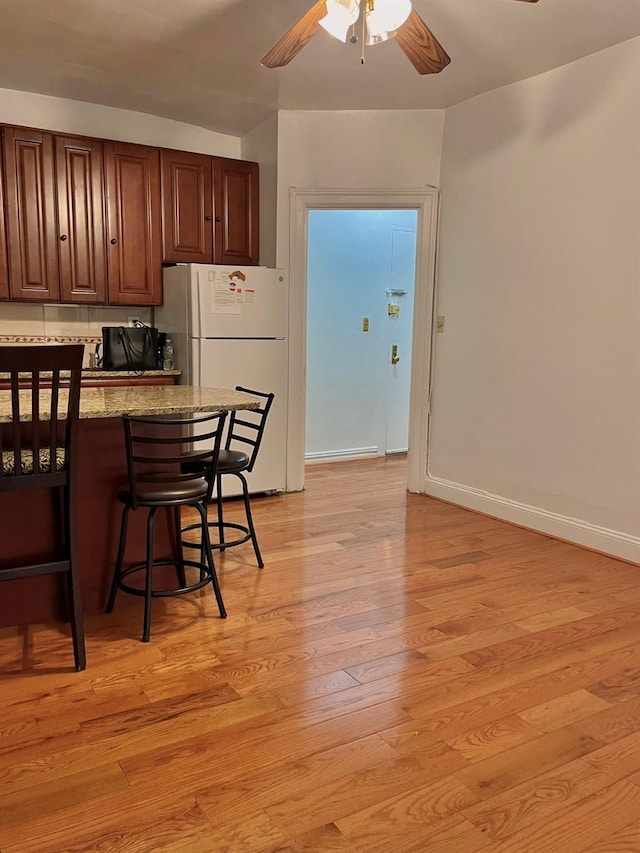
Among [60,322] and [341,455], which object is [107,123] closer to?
[60,322]

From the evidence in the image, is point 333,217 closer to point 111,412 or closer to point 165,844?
point 111,412

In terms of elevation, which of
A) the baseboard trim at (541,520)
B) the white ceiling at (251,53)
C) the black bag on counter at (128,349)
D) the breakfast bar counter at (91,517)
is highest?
the white ceiling at (251,53)

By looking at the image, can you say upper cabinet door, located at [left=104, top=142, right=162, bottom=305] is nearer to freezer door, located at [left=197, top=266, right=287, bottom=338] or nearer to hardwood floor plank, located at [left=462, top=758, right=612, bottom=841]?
freezer door, located at [left=197, top=266, right=287, bottom=338]

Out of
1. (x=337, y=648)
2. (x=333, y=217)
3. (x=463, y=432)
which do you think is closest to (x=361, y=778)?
(x=337, y=648)

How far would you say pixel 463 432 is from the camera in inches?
164

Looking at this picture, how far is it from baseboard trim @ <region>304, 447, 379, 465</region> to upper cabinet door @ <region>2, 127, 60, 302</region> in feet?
8.22

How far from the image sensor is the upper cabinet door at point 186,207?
4238 mm

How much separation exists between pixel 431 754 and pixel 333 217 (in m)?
4.57

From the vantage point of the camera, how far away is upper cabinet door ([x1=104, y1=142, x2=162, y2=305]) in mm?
4062

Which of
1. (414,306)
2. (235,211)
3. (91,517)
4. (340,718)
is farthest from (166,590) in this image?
(235,211)

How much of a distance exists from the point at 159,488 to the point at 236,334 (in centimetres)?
195

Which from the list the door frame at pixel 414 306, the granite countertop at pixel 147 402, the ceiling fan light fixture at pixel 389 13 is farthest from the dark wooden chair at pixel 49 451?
the door frame at pixel 414 306

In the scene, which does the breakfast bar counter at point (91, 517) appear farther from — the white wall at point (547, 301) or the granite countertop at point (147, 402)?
the white wall at point (547, 301)

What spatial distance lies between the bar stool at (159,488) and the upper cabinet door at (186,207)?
2.00 meters
